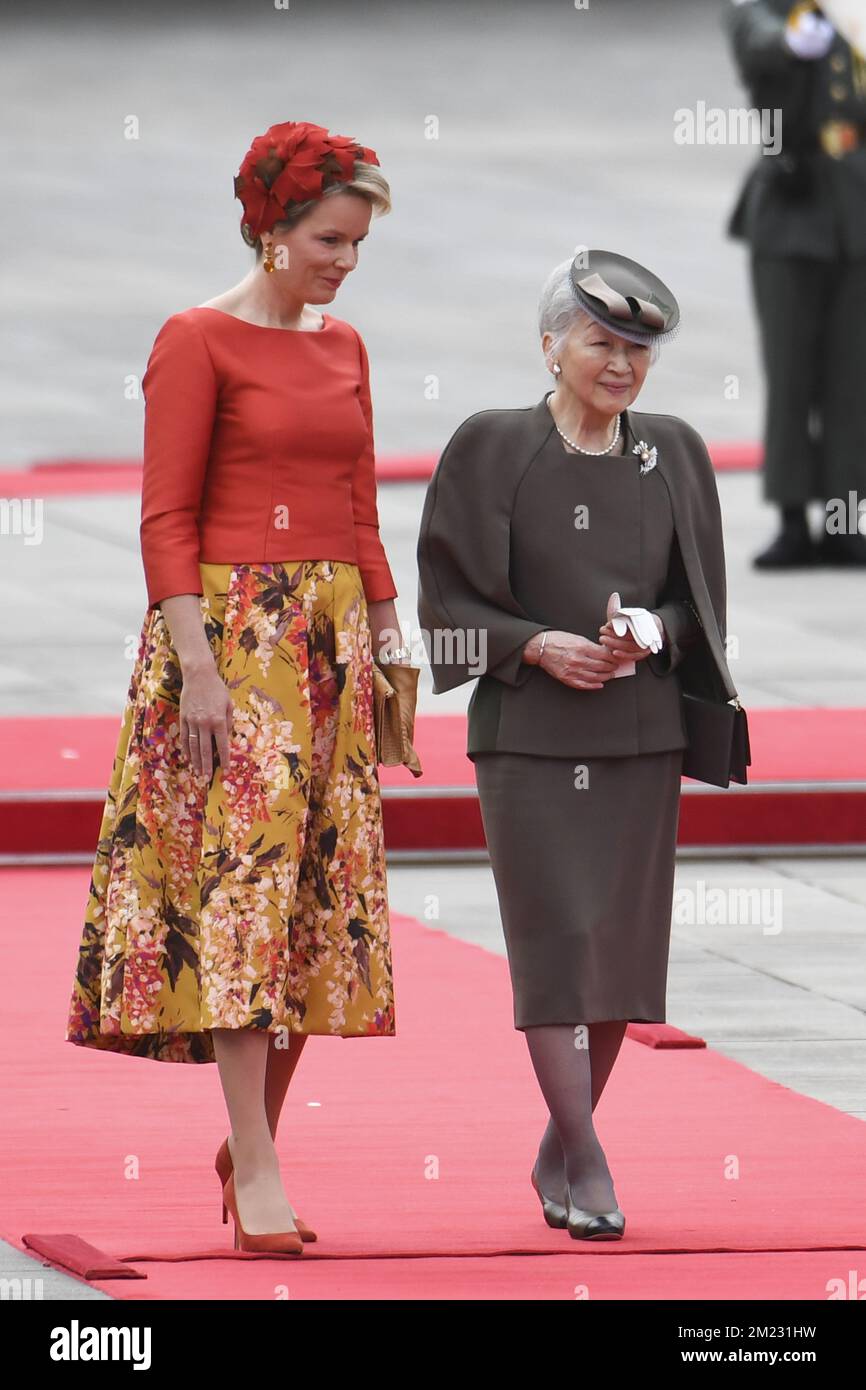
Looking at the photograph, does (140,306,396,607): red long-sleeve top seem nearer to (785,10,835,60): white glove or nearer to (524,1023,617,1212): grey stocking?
(524,1023,617,1212): grey stocking

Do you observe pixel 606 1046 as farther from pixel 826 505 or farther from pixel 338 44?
pixel 338 44

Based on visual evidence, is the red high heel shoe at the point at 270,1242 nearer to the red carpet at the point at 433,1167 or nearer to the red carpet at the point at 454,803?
the red carpet at the point at 433,1167

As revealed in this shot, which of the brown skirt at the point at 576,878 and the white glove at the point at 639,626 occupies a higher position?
the white glove at the point at 639,626

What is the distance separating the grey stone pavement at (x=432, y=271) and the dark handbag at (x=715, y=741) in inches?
40.2

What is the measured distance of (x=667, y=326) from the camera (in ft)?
16.4

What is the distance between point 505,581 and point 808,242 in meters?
8.42

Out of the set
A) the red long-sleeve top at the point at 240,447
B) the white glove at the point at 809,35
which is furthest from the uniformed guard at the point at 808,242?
the red long-sleeve top at the point at 240,447

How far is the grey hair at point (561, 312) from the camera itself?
500 centimetres

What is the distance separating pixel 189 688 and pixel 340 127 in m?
24.5

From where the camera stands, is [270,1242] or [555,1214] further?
[555,1214]

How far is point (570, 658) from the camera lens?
497 cm

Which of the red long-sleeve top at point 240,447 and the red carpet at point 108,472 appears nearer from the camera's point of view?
the red long-sleeve top at point 240,447

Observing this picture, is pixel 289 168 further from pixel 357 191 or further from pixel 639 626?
pixel 639 626

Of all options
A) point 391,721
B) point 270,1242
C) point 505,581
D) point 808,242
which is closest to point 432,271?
point 808,242
